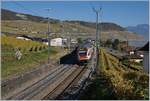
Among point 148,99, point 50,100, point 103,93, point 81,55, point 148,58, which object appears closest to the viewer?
point 148,99

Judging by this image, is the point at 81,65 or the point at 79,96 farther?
the point at 81,65

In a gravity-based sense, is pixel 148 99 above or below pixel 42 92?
above

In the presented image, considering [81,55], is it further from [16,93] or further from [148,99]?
[148,99]

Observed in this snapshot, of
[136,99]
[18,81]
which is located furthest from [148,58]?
[136,99]

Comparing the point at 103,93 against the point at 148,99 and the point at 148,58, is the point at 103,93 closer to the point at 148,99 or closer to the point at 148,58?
the point at 148,99

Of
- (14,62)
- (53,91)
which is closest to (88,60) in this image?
(14,62)

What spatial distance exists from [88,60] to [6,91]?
3263 centimetres

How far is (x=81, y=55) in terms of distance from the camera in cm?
5972

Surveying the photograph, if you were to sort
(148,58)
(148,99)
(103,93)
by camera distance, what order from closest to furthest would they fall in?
(148,99)
(103,93)
(148,58)

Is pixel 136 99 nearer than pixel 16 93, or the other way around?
pixel 136 99

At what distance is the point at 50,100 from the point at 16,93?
489 cm

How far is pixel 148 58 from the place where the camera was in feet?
133

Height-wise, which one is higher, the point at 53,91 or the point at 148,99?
the point at 148,99

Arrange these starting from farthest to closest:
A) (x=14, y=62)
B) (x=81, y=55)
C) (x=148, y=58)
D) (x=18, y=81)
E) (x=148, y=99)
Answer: (x=81, y=55), (x=14, y=62), (x=148, y=58), (x=18, y=81), (x=148, y=99)
